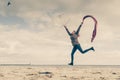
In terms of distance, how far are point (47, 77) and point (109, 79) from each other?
410cm

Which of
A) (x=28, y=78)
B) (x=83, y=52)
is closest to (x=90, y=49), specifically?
(x=83, y=52)

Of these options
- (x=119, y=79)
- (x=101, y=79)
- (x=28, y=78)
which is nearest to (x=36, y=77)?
(x=28, y=78)

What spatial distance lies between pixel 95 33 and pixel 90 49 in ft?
3.30

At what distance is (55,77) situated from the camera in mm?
18859

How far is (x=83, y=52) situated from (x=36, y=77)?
19.3 ft

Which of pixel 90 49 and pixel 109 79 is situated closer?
pixel 90 49

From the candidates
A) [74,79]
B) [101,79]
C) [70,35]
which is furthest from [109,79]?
[70,35]

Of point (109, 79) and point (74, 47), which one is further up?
point (74, 47)

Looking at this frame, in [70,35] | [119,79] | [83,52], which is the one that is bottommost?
[119,79]

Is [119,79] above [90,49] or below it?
below

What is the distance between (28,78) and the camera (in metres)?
18.3

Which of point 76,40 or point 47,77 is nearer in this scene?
point 76,40

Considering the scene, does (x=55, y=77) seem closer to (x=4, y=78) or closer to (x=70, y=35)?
(x=4, y=78)

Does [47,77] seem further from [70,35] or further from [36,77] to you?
[70,35]
